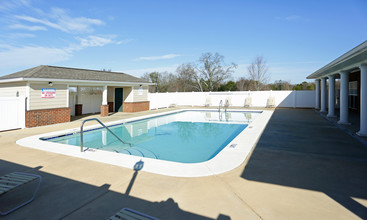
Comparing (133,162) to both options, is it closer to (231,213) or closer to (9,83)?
(231,213)

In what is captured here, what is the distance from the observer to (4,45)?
18.3 metres

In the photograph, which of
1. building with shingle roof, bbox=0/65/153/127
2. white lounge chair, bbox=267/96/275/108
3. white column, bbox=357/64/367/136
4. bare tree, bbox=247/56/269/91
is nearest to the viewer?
white column, bbox=357/64/367/136

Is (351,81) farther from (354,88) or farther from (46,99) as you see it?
(46,99)

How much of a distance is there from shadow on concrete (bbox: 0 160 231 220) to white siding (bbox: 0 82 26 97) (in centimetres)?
866

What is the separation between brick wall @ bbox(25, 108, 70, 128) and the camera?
382 inches

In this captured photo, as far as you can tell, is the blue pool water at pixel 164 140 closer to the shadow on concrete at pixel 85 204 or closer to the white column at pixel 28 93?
the white column at pixel 28 93

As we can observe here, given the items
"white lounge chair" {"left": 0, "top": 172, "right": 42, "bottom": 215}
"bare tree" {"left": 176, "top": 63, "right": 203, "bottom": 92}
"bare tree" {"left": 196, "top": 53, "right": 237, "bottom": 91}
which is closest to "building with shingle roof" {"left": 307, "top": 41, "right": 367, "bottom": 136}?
"white lounge chair" {"left": 0, "top": 172, "right": 42, "bottom": 215}

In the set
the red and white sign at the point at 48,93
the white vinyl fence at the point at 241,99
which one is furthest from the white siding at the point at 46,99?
the white vinyl fence at the point at 241,99

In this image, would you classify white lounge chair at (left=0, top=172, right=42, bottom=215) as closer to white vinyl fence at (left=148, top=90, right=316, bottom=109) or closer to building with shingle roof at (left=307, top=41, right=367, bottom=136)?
building with shingle roof at (left=307, top=41, right=367, bottom=136)

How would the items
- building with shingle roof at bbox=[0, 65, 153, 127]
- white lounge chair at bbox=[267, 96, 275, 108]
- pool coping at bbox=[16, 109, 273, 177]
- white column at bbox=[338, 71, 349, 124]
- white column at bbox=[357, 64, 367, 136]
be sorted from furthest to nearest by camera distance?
1. white lounge chair at bbox=[267, 96, 275, 108]
2. building with shingle roof at bbox=[0, 65, 153, 127]
3. white column at bbox=[338, 71, 349, 124]
4. white column at bbox=[357, 64, 367, 136]
5. pool coping at bbox=[16, 109, 273, 177]

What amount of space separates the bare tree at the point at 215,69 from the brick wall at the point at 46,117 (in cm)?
2891

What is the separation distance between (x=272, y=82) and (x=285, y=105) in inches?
673

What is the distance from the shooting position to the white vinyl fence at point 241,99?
63.1ft

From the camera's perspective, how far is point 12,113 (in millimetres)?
9047
